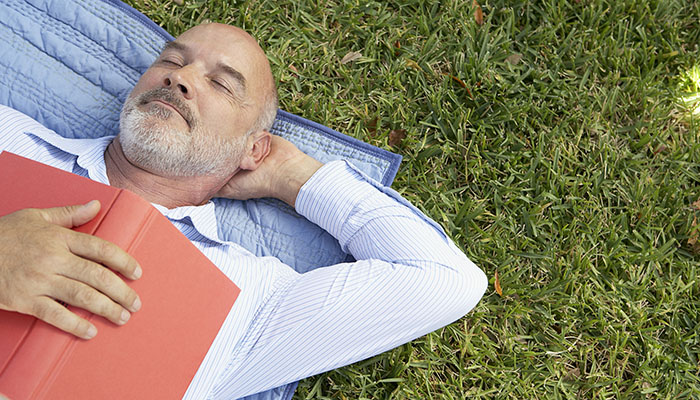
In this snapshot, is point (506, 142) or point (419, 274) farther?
point (506, 142)

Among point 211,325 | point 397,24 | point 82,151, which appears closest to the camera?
point 211,325

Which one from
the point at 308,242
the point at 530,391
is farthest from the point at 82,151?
the point at 530,391

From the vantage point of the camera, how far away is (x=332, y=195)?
7.98 ft

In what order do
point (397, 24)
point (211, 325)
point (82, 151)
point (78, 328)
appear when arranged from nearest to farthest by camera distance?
point (78, 328), point (211, 325), point (82, 151), point (397, 24)

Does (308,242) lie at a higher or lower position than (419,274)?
lower

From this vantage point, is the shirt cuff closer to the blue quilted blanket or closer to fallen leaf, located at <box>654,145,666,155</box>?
the blue quilted blanket

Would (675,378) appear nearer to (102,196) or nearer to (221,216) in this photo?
(221,216)

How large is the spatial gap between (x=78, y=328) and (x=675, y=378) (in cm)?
260

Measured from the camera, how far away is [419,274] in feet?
7.20

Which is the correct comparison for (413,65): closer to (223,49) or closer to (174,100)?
(223,49)

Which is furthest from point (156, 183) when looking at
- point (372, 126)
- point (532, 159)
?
point (532, 159)

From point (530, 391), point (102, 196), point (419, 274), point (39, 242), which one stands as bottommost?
point (530, 391)

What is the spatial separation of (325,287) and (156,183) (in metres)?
0.89

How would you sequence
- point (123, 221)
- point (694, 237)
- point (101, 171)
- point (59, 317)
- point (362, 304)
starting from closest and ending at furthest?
point (59, 317)
point (123, 221)
point (362, 304)
point (101, 171)
point (694, 237)
